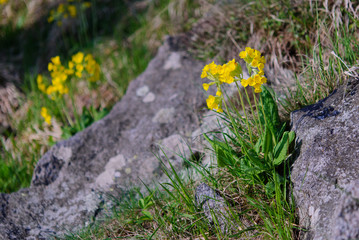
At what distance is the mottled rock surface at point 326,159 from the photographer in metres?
1.47

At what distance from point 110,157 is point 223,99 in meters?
1.44

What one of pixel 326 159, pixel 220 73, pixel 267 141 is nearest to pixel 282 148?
pixel 267 141

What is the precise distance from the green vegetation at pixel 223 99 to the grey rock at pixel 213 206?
0.04 m

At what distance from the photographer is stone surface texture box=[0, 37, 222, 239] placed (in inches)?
93.2

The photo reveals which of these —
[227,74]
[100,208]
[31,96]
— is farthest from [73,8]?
[227,74]

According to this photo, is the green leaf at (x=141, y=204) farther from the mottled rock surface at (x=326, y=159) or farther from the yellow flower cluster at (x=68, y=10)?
the yellow flower cluster at (x=68, y=10)

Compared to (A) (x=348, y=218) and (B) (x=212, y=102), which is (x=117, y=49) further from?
(A) (x=348, y=218)

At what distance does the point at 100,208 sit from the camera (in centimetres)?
233

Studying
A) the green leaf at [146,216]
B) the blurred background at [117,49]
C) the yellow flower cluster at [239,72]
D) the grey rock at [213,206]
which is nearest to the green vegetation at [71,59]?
the blurred background at [117,49]

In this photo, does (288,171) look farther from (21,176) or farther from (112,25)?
(112,25)

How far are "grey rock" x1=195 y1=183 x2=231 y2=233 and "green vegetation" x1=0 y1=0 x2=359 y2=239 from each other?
0.12 feet

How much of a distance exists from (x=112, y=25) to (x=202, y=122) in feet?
10.2

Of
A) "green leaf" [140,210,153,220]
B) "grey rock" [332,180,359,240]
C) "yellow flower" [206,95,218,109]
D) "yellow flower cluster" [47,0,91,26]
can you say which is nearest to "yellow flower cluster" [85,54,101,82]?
"yellow flower cluster" [47,0,91,26]

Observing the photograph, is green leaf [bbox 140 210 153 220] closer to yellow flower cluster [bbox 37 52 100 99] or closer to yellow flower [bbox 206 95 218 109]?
yellow flower [bbox 206 95 218 109]
